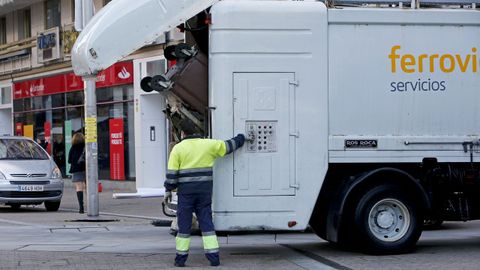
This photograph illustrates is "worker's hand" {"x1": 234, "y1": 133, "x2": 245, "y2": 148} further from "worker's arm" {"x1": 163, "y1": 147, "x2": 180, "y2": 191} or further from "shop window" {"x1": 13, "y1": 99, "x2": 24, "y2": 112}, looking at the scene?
"shop window" {"x1": 13, "y1": 99, "x2": 24, "y2": 112}

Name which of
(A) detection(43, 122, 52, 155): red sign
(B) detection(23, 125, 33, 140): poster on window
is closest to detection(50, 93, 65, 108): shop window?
(A) detection(43, 122, 52, 155): red sign

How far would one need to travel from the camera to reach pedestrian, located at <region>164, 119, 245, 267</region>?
958 cm

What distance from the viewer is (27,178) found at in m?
17.7

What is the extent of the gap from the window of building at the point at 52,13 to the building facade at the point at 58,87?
0.01m

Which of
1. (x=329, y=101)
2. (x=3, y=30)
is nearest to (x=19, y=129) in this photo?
(x=3, y=30)

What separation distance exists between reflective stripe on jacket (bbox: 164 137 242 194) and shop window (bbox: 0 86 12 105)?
2406 cm

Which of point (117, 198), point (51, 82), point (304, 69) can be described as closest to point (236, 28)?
point (304, 69)

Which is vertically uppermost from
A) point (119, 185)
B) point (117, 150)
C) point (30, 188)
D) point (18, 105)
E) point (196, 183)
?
point (18, 105)

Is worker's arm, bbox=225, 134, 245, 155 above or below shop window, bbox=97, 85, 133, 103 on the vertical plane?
below

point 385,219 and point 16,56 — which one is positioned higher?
point 16,56

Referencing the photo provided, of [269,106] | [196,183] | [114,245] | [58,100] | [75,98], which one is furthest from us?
[58,100]

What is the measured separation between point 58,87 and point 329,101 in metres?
19.6

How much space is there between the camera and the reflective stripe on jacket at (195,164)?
9578 millimetres

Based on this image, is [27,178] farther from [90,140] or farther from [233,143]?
[233,143]
